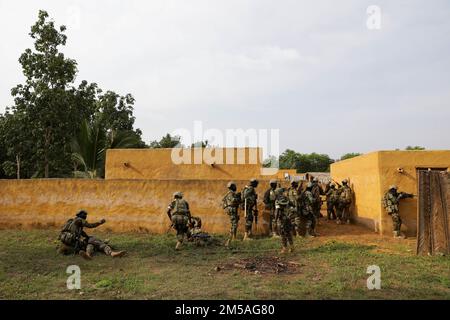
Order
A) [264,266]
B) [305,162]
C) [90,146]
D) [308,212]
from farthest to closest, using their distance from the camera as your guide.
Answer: [305,162]
[90,146]
[308,212]
[264,266]

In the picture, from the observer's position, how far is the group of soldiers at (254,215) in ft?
27.9

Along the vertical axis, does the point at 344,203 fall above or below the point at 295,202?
below

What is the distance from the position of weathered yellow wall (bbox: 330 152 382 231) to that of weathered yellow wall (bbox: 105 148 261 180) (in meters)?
3.56

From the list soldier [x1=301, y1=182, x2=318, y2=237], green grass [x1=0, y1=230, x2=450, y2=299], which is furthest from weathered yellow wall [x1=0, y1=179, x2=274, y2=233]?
green grass [x1=0, y1=230, x2=450, y2=299]

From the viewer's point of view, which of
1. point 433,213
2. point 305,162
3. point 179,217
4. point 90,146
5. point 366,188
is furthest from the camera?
point 305,162

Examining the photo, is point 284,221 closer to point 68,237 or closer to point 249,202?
point 249,202

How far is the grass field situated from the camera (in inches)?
222

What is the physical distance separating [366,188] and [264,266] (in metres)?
6.34

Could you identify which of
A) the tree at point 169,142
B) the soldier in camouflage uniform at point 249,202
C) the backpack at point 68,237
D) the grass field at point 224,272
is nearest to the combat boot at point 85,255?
the grass field at point 224,272

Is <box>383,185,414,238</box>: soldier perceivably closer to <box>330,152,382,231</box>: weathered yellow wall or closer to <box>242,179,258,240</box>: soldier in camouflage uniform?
<box>330,152,382,231</box>: weathered yellow wall

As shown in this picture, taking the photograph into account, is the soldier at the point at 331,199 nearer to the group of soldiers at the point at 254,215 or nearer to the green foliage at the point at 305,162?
the group of soldiers at the point at 254,215

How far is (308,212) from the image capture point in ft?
36.0

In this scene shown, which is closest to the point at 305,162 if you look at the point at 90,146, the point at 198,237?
the point at 90,146

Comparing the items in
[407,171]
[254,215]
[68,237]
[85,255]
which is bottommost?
[85,255]
